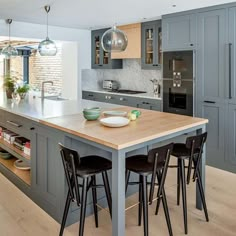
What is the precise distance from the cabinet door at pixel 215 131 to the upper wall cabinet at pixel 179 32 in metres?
1.00

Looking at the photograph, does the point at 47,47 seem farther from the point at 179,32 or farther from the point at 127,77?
the point at 127,77

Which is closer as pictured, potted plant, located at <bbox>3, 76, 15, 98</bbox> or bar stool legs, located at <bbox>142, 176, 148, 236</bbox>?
bar stool legs, located at <bbox>142, 176, 148, 236</bbox>

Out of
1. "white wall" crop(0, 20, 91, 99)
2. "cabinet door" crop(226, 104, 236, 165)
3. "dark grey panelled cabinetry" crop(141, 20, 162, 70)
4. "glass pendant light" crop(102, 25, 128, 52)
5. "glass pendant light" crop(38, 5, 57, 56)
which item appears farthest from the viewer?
"white wall" crop(0, 20, 91, 99)

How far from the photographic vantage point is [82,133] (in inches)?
89.5

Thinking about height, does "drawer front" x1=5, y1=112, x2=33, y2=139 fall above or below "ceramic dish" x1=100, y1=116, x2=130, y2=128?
below

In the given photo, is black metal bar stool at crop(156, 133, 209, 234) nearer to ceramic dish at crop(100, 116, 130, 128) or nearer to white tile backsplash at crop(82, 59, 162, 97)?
ceramic dish at crop(100, 116, 130, 128)

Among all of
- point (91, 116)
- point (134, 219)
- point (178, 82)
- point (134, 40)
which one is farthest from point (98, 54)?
point (134, 219)

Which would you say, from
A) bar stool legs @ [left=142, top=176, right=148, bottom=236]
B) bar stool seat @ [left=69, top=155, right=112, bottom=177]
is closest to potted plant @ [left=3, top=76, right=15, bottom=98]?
bar stool seat @ [left=69, top=155, right=112, bottom=177]

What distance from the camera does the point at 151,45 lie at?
5438 millimetres

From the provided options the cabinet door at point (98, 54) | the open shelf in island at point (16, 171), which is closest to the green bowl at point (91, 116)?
the open shelf in island at point (16, 171)

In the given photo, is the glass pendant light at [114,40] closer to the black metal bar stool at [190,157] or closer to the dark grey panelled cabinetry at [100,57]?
the black metal bar stool at [190,157]

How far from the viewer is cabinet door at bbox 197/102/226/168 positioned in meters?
4.16

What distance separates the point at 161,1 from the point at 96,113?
6.71ft

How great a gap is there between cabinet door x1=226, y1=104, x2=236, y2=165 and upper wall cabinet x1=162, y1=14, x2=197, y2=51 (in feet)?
3.86
